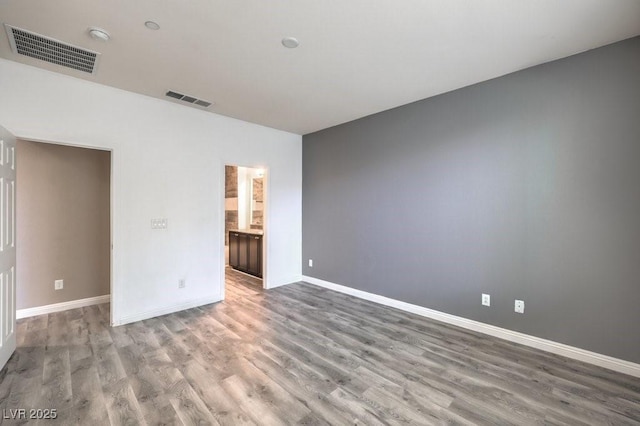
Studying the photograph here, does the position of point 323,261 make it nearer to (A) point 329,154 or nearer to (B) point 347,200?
(B) point 347,200

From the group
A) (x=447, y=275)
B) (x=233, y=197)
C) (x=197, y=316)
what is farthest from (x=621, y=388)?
(x=233, y=197)

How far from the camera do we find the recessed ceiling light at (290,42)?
233 cm

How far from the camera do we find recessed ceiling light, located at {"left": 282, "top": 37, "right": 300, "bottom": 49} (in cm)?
233

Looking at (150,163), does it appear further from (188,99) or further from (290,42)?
(290,42)

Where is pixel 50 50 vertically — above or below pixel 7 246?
above

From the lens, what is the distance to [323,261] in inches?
197

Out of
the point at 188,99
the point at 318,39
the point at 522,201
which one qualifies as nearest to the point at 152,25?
the point at 318,39

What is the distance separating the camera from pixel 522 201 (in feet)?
9.47

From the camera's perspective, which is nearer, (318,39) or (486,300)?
(318,39)

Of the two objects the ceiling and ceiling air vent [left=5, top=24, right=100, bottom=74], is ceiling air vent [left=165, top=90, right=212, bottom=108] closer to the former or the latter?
the ceiling

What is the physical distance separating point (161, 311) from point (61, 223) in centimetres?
180

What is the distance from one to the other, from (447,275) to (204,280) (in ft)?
10.7

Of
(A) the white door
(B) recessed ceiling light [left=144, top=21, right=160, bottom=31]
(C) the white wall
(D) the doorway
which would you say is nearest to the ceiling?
(B) recessed ceiling light [left=144, top=21, right=160, bottom=31]

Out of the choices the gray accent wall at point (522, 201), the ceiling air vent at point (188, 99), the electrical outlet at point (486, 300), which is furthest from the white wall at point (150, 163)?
the electrical outlet at point (486, 300)
